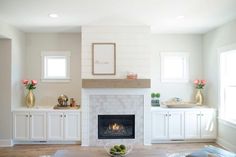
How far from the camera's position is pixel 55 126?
518 centimetres

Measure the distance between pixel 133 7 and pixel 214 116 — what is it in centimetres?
319

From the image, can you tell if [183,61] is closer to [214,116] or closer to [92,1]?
[214,116]

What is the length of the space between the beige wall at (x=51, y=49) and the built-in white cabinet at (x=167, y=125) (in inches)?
80.5

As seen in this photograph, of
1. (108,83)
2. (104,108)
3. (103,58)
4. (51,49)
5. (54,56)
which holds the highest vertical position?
(51,49)

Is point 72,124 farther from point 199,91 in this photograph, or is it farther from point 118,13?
point 199,91

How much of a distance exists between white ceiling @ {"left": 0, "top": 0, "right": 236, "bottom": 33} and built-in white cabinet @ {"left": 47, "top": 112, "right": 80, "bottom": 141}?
1.99 meters

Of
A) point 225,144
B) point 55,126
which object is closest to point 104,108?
point 55,126

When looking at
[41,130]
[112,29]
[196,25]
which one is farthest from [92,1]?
[41,130]

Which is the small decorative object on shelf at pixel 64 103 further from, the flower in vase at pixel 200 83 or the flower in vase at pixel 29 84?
the flower in vase at pixel 200 83

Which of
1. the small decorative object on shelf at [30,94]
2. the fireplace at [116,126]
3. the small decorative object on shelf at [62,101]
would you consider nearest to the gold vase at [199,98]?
the fireplace at [116,126]

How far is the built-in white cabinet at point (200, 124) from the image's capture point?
17.5 feet

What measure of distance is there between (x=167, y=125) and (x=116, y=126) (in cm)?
117

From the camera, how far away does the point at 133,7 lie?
13.0ft

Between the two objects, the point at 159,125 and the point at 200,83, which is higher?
the point at 200,83
